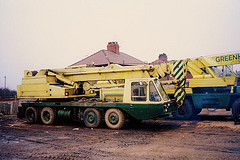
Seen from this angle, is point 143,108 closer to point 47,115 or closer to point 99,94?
point 99,94

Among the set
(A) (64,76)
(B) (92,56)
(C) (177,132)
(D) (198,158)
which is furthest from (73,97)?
(B) (92,56)

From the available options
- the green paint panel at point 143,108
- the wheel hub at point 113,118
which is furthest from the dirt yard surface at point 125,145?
the green paint panel at point 143,108

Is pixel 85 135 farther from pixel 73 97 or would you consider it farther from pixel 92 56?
pixel 92 56

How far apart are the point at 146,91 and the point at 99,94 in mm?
2713

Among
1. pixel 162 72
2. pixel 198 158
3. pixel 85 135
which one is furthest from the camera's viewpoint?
pixel 162 72

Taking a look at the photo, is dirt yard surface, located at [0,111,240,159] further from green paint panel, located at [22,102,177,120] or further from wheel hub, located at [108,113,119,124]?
green paint panel, located at [22,102,177,120]

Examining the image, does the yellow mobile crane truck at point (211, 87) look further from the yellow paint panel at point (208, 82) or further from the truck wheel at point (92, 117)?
the truck wheel at point (92, 117)

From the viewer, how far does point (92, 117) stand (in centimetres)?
1043

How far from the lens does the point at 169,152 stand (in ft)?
20.1

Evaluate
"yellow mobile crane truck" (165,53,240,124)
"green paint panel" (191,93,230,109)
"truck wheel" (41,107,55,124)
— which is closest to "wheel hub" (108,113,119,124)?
"truck wheel" (41,107,55,124)

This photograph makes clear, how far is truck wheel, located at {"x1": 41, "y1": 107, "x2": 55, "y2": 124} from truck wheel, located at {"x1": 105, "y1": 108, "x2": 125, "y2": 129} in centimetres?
327

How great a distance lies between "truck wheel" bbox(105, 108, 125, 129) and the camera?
9609 mm

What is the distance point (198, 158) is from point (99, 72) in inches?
265

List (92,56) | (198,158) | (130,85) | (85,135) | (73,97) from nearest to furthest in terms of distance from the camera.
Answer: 1. (198,158)
2. (85,135)
3. (130,85)
4. (73,97)
5. (92,56)
